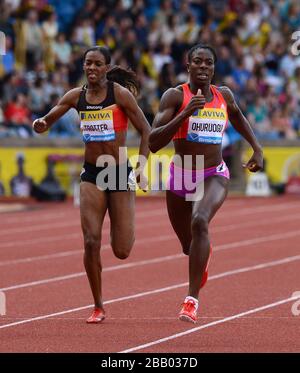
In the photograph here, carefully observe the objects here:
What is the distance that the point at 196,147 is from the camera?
927 centimetres

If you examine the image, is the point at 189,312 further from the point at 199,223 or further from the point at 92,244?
the point at 92,244

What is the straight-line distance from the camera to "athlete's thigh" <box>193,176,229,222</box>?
9016 millimetres

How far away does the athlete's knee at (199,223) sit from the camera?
8.91m

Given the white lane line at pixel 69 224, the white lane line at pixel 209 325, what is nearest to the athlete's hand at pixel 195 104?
the white lane line at pixel 209 325

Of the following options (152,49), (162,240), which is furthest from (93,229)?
(152,49)

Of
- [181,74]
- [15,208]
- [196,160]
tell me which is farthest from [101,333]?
[181,74]

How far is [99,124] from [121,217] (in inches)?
27.1

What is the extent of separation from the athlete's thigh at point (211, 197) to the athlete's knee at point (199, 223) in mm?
23

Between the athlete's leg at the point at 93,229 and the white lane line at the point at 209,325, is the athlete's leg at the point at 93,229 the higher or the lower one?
the higher one

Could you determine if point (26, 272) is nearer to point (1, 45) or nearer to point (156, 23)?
point (1, 45)

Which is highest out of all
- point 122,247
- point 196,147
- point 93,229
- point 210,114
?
point 210,114

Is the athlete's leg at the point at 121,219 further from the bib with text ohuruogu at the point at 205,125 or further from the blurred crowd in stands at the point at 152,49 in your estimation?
the blurred crowd in stands at the point at 152,49

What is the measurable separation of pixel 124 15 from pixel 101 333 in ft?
58.3

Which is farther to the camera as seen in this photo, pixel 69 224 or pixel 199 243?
pixel 69 224
